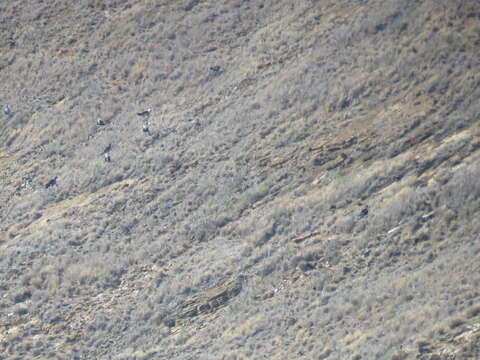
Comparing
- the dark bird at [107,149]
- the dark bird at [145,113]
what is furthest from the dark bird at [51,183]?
the dark bird at [145,113]

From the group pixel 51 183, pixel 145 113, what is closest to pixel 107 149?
pixel 145 113

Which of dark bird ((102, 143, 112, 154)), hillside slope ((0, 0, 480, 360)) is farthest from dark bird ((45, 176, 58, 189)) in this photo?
dark bird ((102, 143, 112, 154))

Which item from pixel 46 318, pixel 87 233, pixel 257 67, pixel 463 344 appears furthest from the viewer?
pixel 257 67

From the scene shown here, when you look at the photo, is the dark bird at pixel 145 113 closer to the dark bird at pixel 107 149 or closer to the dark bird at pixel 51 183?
the dark bird at pixel 107 149

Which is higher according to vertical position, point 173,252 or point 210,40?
point 210,40

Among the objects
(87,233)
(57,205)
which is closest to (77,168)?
(57,205)

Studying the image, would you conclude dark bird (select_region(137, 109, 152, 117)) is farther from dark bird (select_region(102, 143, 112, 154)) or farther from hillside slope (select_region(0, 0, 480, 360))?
dark bird (select_region(102, 143, 112, 154))

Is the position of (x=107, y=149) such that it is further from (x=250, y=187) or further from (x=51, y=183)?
(x=250, y=187)

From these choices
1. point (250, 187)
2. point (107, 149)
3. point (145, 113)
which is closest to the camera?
point (250, 187)

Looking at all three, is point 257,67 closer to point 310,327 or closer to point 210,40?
point 210,40
